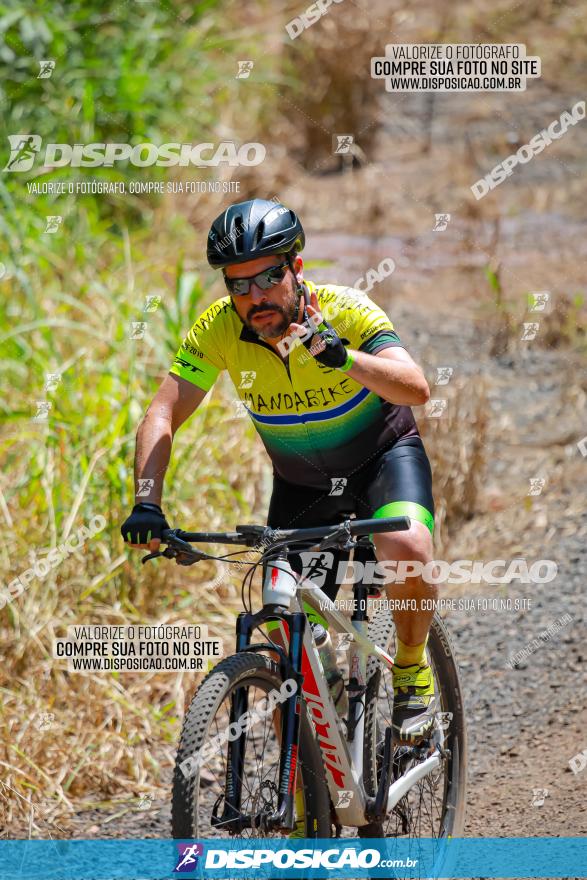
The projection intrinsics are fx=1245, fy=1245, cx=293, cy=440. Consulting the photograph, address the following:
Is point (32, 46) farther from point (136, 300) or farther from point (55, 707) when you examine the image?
point (55, 707)

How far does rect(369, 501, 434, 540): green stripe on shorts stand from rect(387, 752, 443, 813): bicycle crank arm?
789mm

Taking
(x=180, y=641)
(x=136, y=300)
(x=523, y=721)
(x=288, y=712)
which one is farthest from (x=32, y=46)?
(x=288, y=712)

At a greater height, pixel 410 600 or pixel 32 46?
pixel 32 46

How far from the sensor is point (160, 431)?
12.0 ft

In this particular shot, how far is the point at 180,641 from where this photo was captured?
17.4 ft

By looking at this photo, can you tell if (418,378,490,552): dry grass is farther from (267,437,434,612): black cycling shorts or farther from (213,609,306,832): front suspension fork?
(213,609,306,832): front suspension fork

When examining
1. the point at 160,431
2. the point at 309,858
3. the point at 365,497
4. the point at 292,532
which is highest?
the point at 160,431

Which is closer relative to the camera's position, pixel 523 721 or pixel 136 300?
pixel 523 721

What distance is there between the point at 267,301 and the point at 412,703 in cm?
129

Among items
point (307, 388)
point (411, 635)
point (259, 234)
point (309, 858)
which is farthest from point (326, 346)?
point (309, 858)

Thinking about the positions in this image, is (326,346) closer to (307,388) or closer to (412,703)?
(307,388)

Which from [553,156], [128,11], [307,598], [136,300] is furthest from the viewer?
[553,156]

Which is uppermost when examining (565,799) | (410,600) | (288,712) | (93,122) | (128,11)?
(128,11)

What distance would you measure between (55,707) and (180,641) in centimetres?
60
